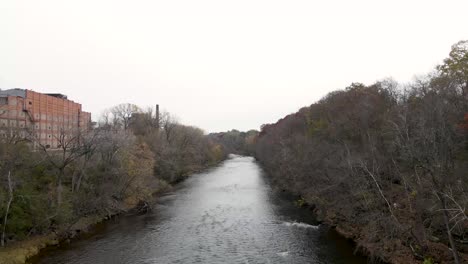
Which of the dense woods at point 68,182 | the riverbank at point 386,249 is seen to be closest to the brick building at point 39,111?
the dense woods at point 68,182

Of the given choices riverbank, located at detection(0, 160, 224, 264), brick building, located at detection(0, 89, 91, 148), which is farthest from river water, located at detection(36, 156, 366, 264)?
brick building, located at detection(0, 89, 91, 148)

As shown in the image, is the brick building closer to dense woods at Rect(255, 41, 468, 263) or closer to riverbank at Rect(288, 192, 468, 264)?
dense woods at Rect(255, 41, 468, 263)

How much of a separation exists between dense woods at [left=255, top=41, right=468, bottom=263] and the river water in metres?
2.53

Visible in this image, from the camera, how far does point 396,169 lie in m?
23.5

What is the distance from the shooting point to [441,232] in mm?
21422

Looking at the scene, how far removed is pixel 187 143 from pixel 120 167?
1824 inches

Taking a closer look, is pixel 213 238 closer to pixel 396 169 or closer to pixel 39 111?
pixel 396 169

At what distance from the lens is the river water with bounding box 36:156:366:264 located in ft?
71.7

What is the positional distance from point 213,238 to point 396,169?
13.1 meters

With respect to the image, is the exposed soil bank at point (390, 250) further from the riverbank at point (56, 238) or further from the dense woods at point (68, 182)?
the dense woods at point (68, 182)

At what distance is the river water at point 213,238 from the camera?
861 inches

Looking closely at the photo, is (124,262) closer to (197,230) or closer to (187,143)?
(197,230)

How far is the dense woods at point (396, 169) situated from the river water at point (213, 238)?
8.29ft

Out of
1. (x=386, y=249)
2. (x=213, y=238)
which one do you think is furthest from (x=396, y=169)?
(x=213, y=238)
